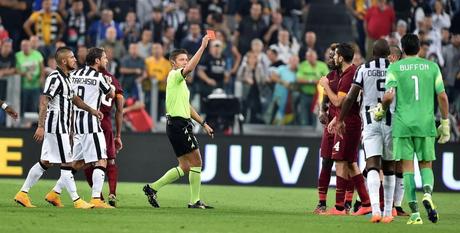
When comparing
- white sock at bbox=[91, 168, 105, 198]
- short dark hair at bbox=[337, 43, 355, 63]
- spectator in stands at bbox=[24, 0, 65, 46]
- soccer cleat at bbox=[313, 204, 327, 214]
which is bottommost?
soccer cleat at bbox=[313, 204, 327, 214]

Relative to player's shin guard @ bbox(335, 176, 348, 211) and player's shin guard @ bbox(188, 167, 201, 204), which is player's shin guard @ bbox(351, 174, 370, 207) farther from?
player's shin guard @ bbox(188, 167, 201, 204)

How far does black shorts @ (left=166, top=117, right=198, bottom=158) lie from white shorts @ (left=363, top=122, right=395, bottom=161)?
3.12 meters

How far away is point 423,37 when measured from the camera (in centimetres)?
2633

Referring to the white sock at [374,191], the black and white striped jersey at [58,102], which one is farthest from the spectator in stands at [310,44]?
the white sock at [374,191]

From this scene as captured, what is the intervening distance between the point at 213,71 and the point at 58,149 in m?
9.28

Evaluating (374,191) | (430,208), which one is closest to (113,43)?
(374,191)

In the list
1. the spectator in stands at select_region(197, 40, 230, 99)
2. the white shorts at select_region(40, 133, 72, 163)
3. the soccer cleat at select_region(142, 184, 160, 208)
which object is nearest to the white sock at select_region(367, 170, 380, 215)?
the soccer cleat at select_region(142, 184, 160, 208)

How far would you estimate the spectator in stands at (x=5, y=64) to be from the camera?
2333 cm

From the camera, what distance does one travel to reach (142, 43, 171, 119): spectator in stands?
23.9m

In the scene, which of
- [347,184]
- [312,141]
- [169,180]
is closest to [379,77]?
[347,184]

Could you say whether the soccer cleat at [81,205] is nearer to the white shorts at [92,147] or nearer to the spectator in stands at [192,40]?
the white shorts at [92,147]

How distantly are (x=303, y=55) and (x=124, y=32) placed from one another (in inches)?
155

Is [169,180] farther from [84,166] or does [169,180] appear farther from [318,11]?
[318,11]

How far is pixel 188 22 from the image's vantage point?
2675cm
